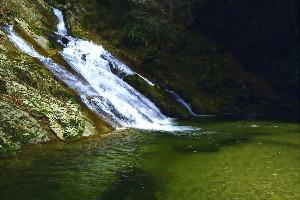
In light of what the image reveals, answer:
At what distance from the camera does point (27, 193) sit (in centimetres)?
1841

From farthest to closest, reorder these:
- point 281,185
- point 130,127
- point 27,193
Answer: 1. point 130,127
2. point 281,185
3. point 27,193

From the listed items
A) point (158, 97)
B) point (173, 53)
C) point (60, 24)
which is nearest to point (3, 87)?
point (158, 97)

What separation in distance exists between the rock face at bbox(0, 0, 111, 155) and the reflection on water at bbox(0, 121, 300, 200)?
3.99ft

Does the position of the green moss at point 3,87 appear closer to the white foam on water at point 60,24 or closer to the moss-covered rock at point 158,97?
the moss-covered rock at point 158,97

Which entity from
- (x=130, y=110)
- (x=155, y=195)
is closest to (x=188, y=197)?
(x=155, y=195)

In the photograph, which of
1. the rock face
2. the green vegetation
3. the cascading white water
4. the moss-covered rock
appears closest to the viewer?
the rock face

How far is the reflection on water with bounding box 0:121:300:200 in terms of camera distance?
19.4m

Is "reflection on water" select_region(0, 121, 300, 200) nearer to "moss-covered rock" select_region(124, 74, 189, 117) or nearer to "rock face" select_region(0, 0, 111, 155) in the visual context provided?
"rock face" select_region(0, 0, 111, 155)

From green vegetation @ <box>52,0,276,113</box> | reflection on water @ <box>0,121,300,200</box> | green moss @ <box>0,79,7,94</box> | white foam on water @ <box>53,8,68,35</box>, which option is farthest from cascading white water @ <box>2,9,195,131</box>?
green moss @ <box>0,79,7,94</box>

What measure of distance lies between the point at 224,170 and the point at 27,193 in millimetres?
9582

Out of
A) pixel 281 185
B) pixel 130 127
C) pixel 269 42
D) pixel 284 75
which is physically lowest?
pixel 281 185

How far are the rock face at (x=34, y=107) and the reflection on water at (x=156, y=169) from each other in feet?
3.99

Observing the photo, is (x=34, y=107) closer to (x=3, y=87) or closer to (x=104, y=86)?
(x=3, y=87)

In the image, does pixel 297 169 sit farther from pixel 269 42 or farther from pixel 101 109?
pixel 269 42
